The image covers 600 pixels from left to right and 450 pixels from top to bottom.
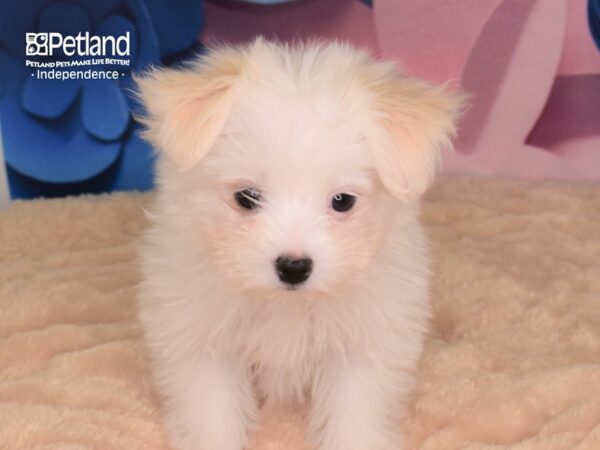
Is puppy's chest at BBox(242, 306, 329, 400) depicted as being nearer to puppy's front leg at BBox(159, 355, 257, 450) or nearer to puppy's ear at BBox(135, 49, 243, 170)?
puppy's front leg at BBox(159, 355, 257, 450)

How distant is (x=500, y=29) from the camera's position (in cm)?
412

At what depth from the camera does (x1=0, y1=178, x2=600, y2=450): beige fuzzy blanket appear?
2576mm

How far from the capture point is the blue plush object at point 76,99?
12.8 feet

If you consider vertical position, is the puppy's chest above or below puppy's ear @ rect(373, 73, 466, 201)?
below

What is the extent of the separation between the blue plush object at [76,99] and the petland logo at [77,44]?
2 centimetres

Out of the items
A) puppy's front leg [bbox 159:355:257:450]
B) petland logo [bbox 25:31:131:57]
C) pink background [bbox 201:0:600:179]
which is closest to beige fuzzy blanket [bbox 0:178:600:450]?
puppy's front leg [bbox 159:355:257:450]

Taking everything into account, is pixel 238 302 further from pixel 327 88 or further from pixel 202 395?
pixel 327 88

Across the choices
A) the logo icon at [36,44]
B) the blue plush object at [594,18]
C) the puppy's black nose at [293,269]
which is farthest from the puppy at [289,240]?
the blue plush object at [594,18]

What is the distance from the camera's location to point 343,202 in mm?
2164

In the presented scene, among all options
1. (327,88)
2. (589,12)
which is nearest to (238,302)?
(327,88)

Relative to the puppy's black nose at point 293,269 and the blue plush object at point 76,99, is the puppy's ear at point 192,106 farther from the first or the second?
the blue plush object at point 76,99

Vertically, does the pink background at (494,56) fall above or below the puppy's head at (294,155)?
below

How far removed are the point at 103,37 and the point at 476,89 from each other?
165 centimetres

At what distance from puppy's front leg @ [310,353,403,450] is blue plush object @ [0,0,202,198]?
1.93 meters
